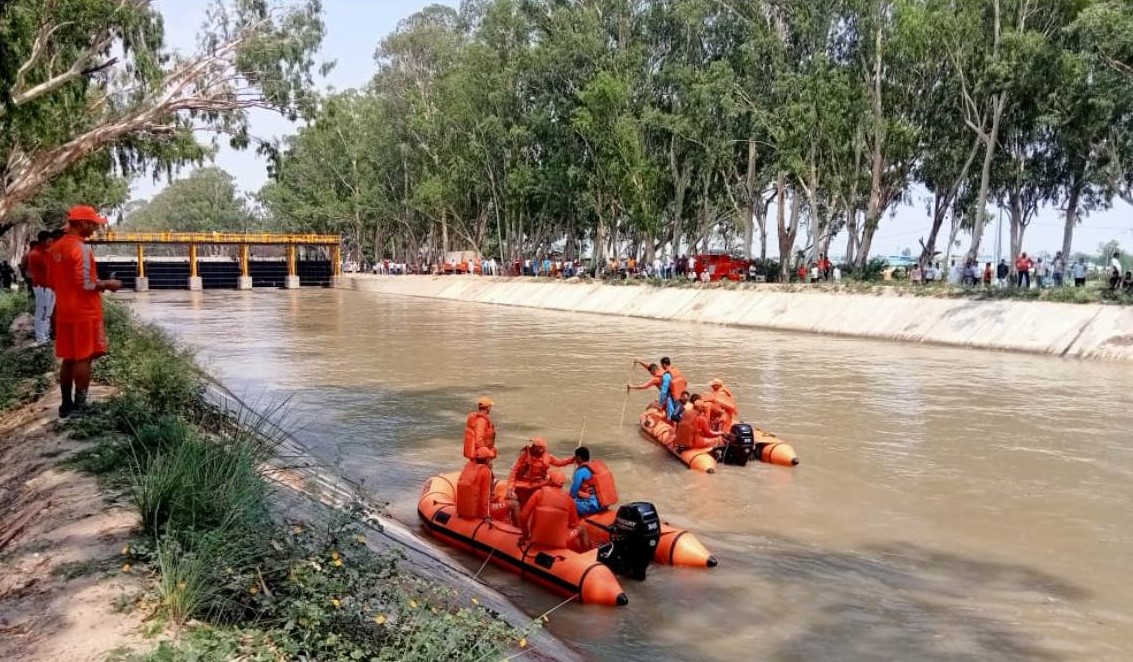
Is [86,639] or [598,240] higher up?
[598,240]

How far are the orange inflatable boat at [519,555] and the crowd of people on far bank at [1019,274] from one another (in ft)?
75.6

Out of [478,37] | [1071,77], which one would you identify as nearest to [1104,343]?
[1071,77]

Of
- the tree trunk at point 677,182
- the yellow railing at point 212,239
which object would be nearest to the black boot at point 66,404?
the tree trunk at point 677,182

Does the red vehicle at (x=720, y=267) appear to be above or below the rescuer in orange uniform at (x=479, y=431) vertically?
above

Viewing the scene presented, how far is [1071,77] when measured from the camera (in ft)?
97.2

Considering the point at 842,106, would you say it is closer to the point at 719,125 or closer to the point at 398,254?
the point at 719,125

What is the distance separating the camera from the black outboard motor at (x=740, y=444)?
1171cm

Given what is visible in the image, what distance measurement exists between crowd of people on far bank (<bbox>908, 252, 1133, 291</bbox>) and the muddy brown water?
564cm

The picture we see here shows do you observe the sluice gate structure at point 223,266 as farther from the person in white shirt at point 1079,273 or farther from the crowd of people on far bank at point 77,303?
the crowd of people on far bank at point 77,303

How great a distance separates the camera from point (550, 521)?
7887 mm

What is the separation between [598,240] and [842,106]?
16.9 m

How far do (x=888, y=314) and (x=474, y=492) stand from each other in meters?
22.2

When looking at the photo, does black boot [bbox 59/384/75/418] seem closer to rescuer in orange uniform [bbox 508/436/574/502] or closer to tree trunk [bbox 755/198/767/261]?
rescuer in orange uniform [bbox 508/436/574/502]

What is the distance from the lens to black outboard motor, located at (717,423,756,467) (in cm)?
1171
